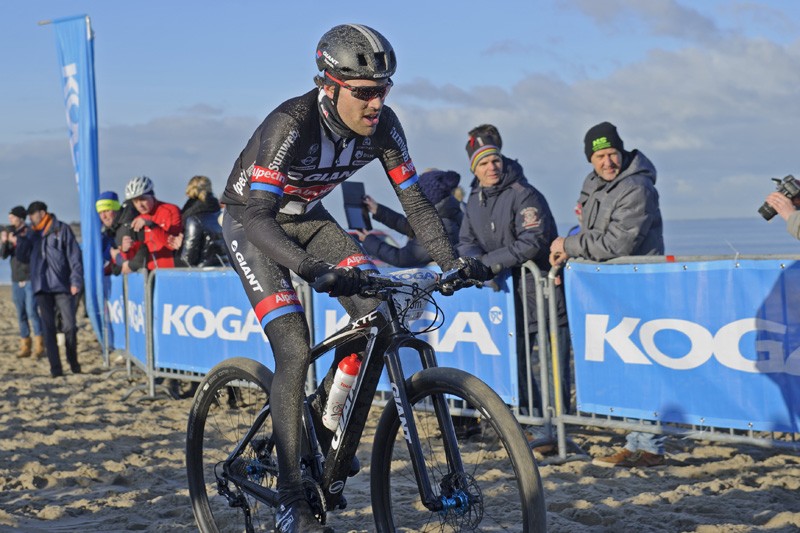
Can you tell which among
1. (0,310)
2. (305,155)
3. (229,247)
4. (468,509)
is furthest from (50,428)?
(0,310)

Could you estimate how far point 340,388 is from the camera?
442cm

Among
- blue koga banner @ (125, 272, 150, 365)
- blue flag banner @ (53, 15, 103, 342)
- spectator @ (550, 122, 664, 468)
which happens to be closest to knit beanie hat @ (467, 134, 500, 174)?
spectator @ (550, 122, 664, 468)

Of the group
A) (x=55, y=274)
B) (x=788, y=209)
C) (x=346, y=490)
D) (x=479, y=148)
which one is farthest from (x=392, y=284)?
(x=55, y=274)

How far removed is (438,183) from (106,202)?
715 centimetres

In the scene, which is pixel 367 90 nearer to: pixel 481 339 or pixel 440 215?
pixel 481 339

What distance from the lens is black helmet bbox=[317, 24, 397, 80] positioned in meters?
4.17

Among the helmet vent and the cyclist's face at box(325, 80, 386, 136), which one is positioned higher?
the helmet vent

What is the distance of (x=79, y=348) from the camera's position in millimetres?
16297

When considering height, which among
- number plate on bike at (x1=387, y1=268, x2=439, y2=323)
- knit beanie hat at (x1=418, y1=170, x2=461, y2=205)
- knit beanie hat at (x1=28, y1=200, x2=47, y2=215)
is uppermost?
knit beanie hat at (x1=28, y1=200, x2=47, y2=215)

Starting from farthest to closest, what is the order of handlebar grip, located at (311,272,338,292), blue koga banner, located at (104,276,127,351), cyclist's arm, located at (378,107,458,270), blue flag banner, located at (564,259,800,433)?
blue koga banner, located at (104,276,127,351) → blue flag banner, located at (564,259,800,433) → cyclist's arm, located at (378,107,458,270) → handlebar grip, located at (311,272,338,292)

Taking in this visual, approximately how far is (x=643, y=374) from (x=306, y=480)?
10.1 ft

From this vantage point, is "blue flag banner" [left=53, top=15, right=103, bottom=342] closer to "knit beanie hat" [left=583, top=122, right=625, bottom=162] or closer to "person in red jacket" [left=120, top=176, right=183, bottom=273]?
"person in red jacket" [left=120, top=176, right=183, bottom=273]

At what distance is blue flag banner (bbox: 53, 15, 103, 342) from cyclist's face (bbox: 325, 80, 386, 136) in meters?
10.4

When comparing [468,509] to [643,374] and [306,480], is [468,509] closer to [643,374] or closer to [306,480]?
[306,480]
